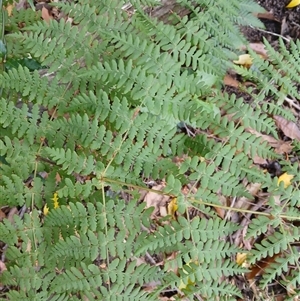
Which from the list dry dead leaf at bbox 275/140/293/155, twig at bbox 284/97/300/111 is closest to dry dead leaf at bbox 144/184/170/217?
dry dead leaf at bbox 275/140/293/155

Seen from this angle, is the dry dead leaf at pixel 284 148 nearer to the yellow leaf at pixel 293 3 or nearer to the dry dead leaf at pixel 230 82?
the dry dead leaf at pixel 230 82

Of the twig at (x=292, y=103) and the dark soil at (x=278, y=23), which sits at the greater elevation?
the dark soil at (x=278, y=23)

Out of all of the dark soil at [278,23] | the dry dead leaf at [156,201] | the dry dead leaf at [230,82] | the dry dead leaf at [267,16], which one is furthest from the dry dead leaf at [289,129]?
the dry dead leaf at [156,201]

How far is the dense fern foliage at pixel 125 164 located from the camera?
5.57 feet

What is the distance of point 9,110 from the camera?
1825mm

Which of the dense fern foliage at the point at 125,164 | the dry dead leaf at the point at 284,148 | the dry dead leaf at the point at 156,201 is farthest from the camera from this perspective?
the dry dead leaf at the point at 284,148

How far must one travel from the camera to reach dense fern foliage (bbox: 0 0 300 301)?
1.70 m

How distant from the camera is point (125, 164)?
1760mm

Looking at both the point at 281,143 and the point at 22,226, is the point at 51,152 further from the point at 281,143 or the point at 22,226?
the point at 281,143

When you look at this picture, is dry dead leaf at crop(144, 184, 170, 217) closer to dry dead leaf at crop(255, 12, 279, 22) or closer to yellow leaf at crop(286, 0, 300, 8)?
dry dead leaf at crop(255, 12, 279, 22)

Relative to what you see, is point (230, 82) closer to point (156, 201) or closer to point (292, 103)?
point (292, 103)

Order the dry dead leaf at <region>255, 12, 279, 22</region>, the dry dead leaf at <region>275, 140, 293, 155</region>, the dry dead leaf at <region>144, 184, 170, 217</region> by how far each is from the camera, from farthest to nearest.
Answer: the dry dead leaf at <region>255, 12, 279, 22</region> < the dry dead leaf at <region>275, 140, 293, 155</region> < the dry dead leaf at <region>144, 184, 170, 217</region>

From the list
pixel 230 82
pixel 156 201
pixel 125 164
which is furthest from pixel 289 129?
pixel 125 164

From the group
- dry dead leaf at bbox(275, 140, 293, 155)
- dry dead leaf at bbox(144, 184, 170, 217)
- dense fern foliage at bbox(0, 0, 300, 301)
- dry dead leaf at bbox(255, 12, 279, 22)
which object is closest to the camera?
dense fern foliage at bbox(0, 0, 300, 301)
